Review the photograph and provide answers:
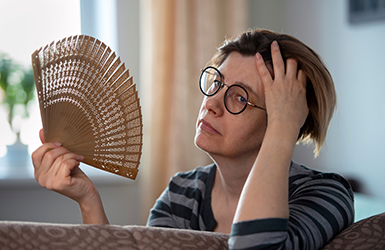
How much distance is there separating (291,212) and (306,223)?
0.22ft

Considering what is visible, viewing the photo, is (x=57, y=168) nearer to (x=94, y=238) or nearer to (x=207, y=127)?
(x=94, y=238)

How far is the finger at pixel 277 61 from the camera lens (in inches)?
48.1

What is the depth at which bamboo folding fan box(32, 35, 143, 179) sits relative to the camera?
1.10 meters

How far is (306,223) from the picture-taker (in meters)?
1.01

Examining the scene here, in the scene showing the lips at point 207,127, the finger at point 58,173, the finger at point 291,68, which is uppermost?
the finger at point 291,68

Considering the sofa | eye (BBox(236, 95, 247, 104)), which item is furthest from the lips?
the sofa

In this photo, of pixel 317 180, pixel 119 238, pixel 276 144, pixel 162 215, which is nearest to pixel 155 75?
pixel 162 215

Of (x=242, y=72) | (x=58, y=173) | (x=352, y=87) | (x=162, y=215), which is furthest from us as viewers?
(x=352, y=87)

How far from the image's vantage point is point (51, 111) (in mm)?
1115

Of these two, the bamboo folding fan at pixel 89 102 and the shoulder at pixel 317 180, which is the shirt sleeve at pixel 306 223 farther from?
the bamboo folding fan at pixel 89 102

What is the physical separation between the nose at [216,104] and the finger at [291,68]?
23cm

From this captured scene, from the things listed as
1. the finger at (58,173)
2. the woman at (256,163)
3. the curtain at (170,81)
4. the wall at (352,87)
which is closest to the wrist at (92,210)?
the woman at (256,163)

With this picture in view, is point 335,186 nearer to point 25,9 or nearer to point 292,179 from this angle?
point 292,179

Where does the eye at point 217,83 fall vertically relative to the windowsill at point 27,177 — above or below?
above
